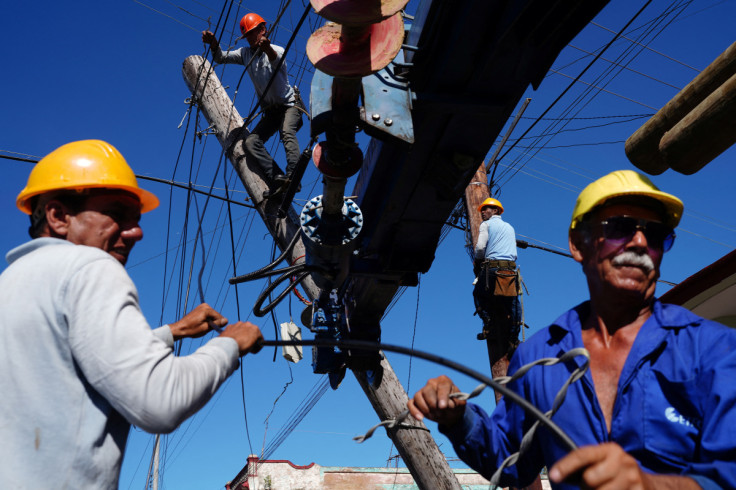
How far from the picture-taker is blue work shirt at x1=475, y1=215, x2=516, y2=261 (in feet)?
29.7

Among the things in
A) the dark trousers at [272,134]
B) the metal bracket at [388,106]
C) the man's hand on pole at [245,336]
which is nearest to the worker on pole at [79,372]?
the man's hand on pole at [245,336]

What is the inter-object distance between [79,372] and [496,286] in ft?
24.5

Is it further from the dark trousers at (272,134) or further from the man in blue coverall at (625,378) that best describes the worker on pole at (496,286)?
the man in blue coverall at (625,378)

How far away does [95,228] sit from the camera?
7.13 ft

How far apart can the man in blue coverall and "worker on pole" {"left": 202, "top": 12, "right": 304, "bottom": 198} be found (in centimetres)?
449

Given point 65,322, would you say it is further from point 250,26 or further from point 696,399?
point 250,26

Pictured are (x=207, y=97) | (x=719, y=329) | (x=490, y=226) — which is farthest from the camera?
(x=490, y=226)

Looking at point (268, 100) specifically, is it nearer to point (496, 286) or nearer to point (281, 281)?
point (281, 281)

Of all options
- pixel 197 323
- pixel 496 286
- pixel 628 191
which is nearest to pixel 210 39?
pixel 496 286

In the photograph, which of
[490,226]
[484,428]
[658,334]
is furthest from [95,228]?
[490,226]

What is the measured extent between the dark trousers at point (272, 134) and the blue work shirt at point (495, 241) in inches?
128

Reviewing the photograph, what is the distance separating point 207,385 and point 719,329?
158cm

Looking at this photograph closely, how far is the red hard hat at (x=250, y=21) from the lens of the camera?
700cm

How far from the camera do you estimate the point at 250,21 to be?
276 inches
